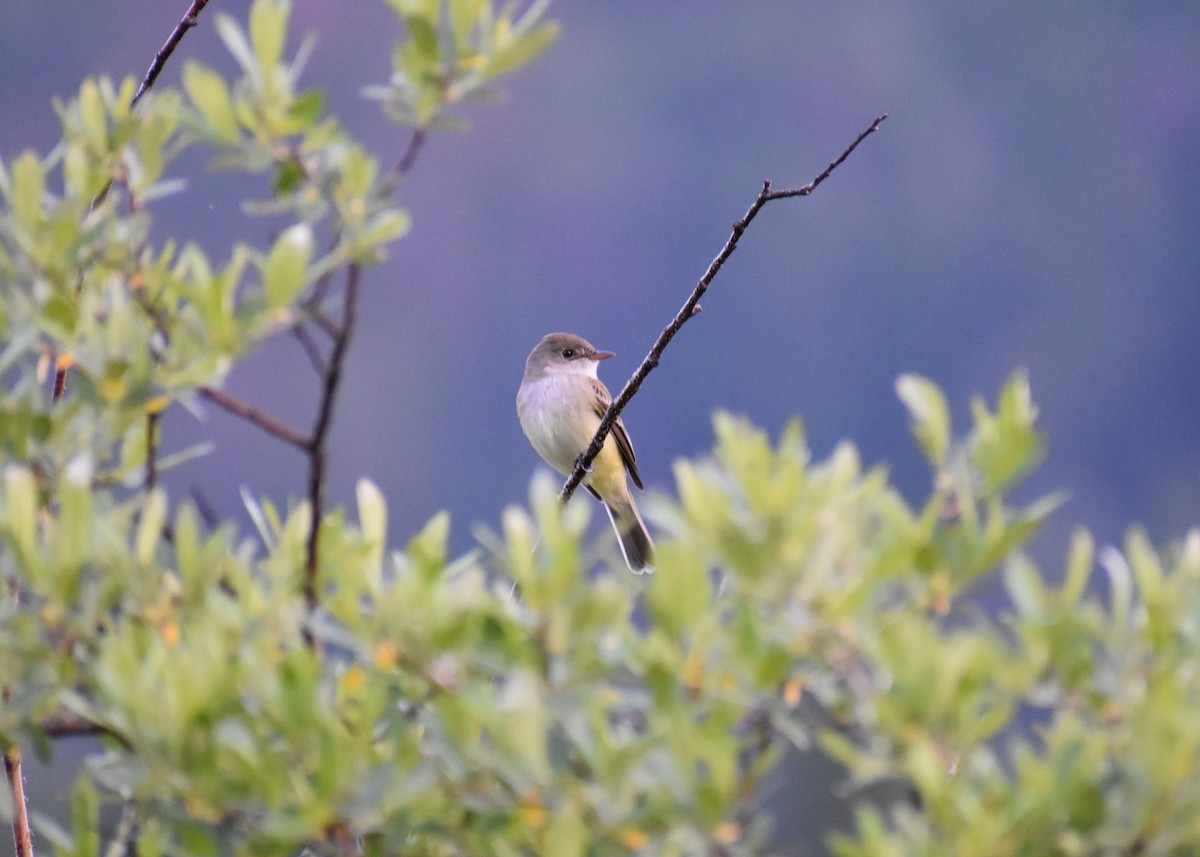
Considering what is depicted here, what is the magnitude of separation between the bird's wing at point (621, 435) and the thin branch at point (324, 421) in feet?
9.68

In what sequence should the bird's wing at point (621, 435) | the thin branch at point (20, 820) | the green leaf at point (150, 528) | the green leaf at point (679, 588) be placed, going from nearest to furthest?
the green leaf at point (679, 588)
the green leaf at point (150, 528)
the thin branch at point (20, 820)
the bird's wing at point (621, 435)

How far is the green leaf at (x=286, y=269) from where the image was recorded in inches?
41.5

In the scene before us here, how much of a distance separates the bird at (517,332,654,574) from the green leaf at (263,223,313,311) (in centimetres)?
313

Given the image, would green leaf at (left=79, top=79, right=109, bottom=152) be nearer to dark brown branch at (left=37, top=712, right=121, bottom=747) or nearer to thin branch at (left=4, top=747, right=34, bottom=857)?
dark brown branch at (left=37, top=712, right=121, bottom=747)

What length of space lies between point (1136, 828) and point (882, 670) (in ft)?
0.60

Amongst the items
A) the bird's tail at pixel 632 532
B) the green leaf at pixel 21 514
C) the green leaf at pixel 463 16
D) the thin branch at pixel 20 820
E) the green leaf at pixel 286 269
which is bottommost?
the green leaf at pixel 21 514

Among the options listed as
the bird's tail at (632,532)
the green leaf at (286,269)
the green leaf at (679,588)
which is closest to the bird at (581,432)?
the bird's tail at (632,532)

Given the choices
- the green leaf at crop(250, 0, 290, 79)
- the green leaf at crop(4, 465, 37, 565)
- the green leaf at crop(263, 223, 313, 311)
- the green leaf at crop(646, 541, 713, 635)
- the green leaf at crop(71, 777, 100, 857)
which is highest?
the green leaf at crop(250, 0, 290, 79)

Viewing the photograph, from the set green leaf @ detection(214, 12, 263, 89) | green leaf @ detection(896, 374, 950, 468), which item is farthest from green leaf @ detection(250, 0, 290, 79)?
green leaf @ detection(896, 374, 950, 468)

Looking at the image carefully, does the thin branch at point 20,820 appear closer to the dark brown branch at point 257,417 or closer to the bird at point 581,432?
the dark brown branch at point 257,417

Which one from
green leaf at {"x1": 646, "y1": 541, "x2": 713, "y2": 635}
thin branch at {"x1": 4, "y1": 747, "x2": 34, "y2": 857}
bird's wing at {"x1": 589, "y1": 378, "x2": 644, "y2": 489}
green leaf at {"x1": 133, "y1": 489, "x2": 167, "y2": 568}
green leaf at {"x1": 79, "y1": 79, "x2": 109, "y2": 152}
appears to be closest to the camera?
green leaf at {"x1": 646, "y1": 541, "x2": 713, "y2": 635}

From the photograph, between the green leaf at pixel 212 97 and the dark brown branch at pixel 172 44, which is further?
the dark brown branch at pixel 172 44

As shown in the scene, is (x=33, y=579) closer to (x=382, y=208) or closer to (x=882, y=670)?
(x=382, y=208)

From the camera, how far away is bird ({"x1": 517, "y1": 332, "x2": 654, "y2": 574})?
4258mm
